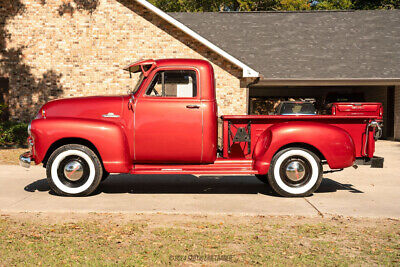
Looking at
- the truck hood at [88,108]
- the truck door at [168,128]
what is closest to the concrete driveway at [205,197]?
the truck door at [168,128]

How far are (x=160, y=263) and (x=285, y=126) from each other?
11.8 feet

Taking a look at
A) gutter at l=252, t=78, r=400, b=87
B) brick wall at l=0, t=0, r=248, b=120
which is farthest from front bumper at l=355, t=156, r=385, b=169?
gutter at l=252, t=78, r=400, b=87

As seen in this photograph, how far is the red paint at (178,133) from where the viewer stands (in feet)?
21.5

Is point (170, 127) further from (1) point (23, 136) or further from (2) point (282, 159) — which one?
(1) point (23, 136)

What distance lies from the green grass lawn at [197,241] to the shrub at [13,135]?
9.66 metres

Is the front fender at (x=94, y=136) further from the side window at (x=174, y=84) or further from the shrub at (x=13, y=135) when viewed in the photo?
the shrub at (x=13, y=135)

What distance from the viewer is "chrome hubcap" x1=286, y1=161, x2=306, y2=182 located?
22.1 ft

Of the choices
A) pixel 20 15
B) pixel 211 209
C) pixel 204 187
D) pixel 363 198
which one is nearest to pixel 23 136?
pixel 20 15

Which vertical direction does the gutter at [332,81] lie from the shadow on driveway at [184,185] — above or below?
above


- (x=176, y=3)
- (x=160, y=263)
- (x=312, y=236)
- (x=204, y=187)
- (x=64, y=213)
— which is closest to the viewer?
(x=160, y=263)

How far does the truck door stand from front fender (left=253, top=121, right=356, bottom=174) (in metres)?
1.09

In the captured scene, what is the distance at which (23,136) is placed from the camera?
1436 centimetres

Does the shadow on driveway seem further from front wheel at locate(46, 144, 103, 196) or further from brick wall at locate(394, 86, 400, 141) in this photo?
brick wall at locate(394, 86, 400, 141)

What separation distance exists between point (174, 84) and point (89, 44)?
9379 millimetres
